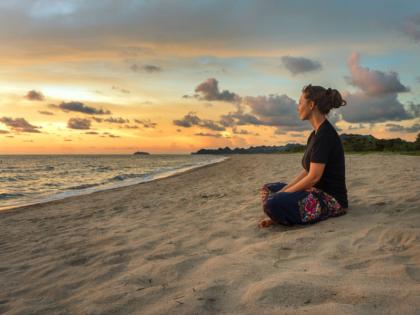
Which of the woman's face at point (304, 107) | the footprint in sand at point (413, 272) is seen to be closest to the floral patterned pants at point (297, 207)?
the woman's face at point (304, 107)

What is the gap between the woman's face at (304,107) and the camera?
5160mm

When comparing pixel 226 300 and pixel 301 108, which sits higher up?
pixel 301 108

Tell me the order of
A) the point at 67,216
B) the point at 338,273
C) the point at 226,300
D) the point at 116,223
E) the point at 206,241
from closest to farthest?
the point at 226,300 → the point at 338,273 → the point at 206,241 → the point at 116,223 → the point at 67,216

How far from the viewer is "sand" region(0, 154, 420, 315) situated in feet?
8.79

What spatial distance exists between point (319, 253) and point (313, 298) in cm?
124

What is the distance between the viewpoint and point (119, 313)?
111 inches

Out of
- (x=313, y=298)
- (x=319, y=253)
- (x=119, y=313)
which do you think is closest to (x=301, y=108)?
(x=319, y=253)

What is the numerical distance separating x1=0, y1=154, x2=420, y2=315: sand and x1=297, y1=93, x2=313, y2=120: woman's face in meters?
1.49

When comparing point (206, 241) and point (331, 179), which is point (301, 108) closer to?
point (331, 179)

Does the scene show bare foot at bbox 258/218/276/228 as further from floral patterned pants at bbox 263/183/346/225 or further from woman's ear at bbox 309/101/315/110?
woman's ear at bbox 309/101/315/110

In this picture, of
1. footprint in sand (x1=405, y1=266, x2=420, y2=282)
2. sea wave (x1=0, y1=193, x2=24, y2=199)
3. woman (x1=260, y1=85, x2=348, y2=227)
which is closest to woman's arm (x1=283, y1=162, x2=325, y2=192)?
woman (x1=260, y1=85, x2=348, y2=227)

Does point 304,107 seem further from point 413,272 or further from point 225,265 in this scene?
point 413,272

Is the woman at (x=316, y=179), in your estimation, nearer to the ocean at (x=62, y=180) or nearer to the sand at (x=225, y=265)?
the sand at (x=225, y=265)

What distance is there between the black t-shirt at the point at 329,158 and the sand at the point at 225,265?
42 cm
